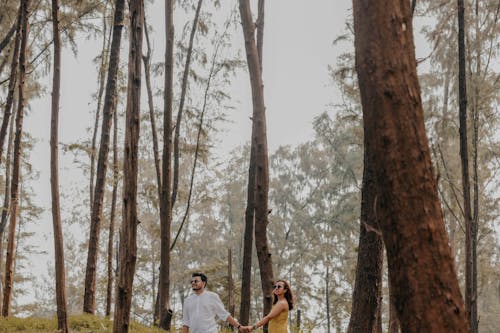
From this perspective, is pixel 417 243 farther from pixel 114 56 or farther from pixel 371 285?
pixel 114 56

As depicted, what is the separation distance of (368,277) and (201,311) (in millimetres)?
2349

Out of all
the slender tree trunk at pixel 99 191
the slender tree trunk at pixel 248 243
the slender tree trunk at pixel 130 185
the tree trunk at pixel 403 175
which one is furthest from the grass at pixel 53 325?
the tree trunk at pixel 403 175

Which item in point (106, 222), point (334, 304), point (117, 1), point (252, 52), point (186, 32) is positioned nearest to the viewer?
point (252, 52)

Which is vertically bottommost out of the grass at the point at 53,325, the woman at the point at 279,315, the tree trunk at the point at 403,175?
the grass at the point at 53,325

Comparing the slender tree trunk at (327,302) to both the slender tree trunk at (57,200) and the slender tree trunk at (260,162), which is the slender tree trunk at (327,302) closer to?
the slender tree trunk at (260,162)

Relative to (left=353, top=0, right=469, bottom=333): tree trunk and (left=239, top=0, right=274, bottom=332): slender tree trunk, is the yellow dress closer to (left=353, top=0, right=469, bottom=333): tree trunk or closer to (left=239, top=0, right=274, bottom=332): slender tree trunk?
(left=239, top=0, right=274, bottom=332): slender tree trunk

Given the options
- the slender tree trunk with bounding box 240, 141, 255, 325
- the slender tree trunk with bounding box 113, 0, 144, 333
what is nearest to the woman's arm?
the slender tree trunk with bounding box 113, 0, 144, 333

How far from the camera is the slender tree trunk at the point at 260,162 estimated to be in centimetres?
905

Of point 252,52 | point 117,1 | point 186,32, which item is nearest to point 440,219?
point 252,52

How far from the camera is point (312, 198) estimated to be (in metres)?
37.7

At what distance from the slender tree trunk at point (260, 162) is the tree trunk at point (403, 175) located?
5.79 m

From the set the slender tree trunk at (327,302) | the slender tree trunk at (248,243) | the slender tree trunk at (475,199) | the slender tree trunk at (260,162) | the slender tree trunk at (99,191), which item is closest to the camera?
Answer: the slender tree trunk at (260,162)

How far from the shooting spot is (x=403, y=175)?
3234 mm

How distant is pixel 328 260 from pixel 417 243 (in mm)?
31706
